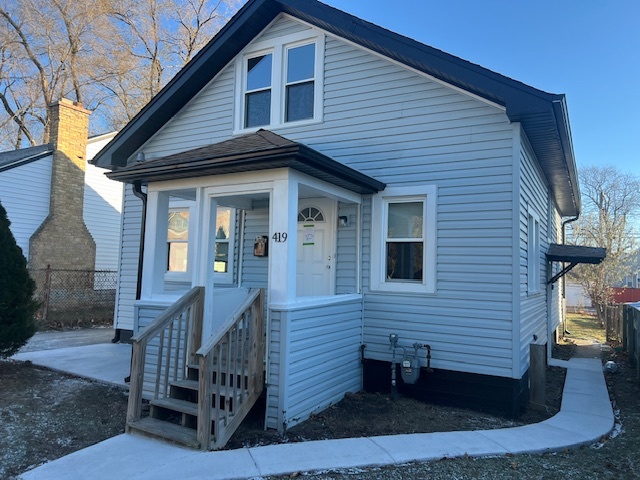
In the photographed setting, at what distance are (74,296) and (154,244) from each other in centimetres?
880

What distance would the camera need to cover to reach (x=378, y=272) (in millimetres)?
6535

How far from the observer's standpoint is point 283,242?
198 inches

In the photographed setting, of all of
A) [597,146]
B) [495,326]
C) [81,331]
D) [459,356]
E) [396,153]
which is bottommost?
[81,331]

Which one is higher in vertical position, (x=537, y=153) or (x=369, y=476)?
(x=537, y=153)

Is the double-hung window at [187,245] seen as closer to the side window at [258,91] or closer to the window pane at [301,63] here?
the side window at [258,91]

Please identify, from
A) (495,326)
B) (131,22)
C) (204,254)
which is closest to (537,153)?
(495,326)

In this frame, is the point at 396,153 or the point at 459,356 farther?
the point at 396,153

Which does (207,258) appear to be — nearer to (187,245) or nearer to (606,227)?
(187,245)

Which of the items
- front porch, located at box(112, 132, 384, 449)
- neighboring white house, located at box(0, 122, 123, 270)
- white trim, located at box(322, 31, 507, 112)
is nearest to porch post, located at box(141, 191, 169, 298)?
front porch, located at box(112, 132, 384, 449)

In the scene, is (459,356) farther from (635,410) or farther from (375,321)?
(635,410)

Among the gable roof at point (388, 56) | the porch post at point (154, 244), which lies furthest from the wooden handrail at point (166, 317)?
the gable roof at point (388, 56)

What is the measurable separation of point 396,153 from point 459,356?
9.81ft

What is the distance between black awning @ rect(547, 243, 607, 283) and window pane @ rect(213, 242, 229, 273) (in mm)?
6686

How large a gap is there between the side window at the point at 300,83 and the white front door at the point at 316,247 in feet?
5.02
